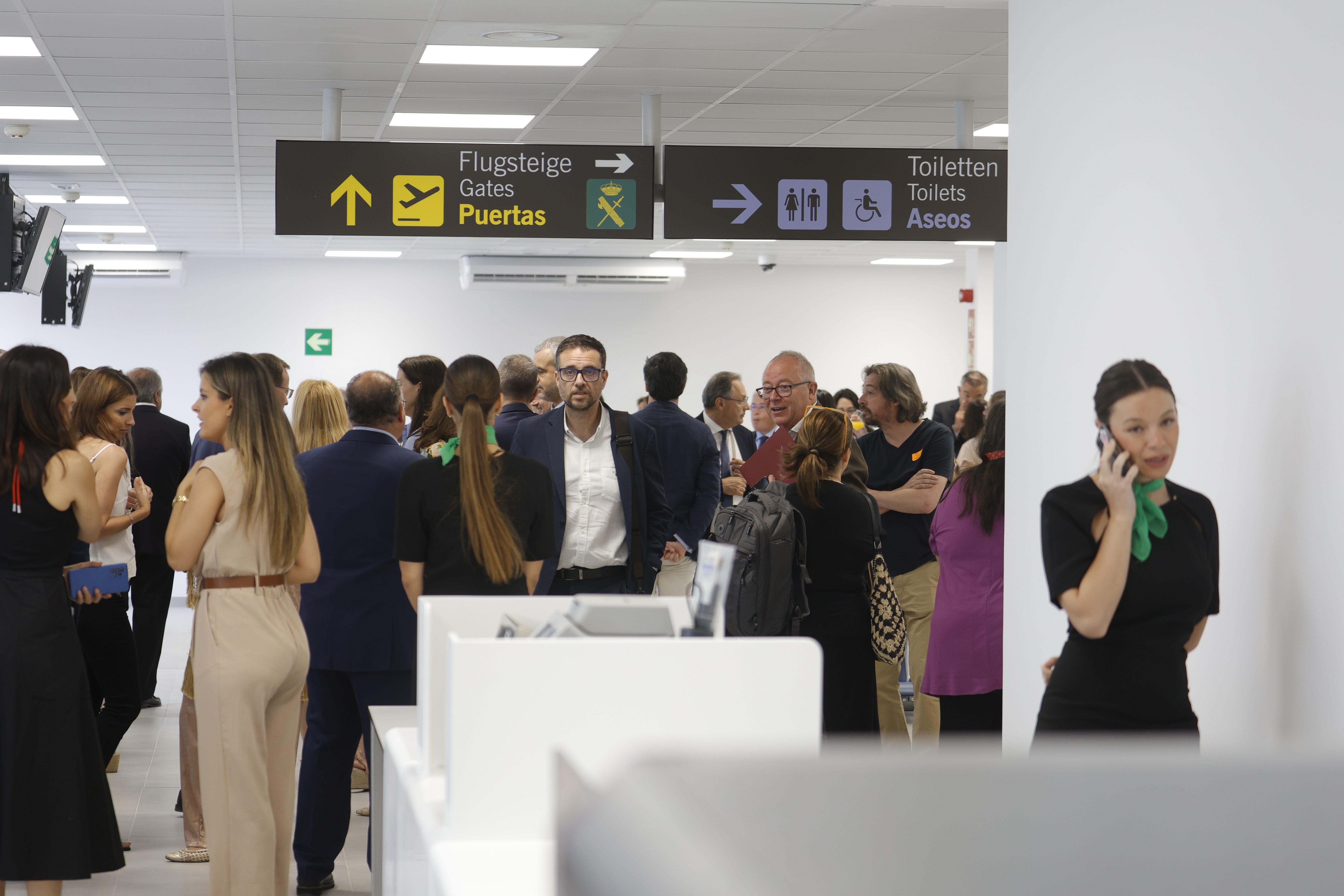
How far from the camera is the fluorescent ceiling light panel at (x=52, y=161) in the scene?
811cm

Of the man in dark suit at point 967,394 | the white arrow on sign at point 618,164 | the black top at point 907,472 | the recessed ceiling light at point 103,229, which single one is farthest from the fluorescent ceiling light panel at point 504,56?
the recessed ceiling light at point 103,229

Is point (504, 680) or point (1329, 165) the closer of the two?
point (504, 680)

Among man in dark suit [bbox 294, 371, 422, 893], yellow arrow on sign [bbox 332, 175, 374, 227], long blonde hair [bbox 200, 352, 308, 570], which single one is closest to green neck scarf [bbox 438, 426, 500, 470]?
man in dark suit [bbox 294, 371, 422, 893]

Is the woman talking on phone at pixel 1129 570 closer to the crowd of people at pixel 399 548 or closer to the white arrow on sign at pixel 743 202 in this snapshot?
the crowd of people at pixel 399 548

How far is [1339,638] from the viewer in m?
2.49

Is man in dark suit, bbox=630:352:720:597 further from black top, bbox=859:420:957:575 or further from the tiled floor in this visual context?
the tiled floor

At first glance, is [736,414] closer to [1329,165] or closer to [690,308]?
[1329,165]

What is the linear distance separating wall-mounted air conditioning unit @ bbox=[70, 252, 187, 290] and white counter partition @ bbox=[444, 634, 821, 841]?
11941 millimetres

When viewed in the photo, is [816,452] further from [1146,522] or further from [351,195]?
[351,195]

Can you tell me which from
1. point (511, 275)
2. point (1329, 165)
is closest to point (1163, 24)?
point (1329, 165)

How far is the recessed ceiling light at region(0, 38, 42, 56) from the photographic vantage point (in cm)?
548

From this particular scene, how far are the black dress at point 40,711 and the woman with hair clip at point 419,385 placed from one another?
1408 mm

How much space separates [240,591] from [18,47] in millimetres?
3610

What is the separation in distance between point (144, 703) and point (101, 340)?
770 centimetres
